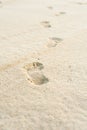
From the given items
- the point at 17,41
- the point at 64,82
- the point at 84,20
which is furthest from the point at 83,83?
the point at 84,20

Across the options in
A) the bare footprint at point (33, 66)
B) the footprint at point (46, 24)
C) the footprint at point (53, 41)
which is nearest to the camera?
the bare footprint at point (33, 66)

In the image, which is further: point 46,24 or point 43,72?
point 46,24

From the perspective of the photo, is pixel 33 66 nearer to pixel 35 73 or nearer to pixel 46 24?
pixel 35 73

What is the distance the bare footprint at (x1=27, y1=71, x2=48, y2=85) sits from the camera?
382cm

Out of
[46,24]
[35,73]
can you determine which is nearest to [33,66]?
[35,73]

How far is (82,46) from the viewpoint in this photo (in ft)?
16.5

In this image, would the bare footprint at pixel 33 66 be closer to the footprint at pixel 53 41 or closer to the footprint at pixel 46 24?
the footprint at pixel 53 41

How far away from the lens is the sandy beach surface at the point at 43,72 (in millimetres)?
3115

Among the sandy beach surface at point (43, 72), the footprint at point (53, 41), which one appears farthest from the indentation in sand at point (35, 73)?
the footprint at point (53, 41)

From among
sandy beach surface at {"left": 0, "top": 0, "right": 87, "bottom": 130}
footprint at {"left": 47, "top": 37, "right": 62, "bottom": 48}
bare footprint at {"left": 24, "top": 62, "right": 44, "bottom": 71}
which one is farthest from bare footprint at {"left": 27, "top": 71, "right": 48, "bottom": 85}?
footprint at {"left": 47, "top": 37, "right": 62, "bottom": 48}

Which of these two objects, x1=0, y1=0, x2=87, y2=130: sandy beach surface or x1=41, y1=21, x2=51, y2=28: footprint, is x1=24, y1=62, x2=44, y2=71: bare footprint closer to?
x1=0, y1=0, x2=87, y2=130: sandy beach surface

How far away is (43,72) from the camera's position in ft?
13.3

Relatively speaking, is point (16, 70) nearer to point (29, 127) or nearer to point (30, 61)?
point (30, 61)

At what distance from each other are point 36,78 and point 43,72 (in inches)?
7.6
